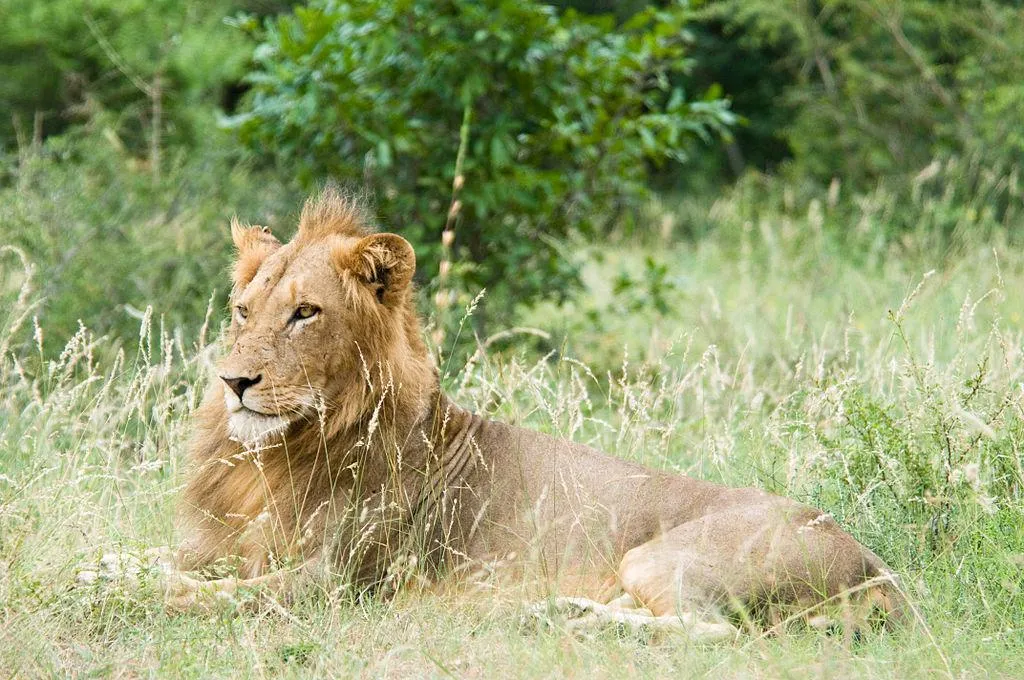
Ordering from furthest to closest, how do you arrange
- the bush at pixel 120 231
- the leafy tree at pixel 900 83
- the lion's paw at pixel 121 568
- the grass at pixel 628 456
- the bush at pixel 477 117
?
1. the leafy tree at pixel 900 83
2. the bush at pixel 120 231
3. the bush at pixel 477 117
4. the lion's paw at pixel 121 568
5. the grass at pixel 628 456

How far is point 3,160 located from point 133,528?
4.04 meters

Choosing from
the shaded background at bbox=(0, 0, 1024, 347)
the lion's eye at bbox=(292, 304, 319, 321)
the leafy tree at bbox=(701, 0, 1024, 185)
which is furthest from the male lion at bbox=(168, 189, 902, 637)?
the leafy tree at bbox=(701, 0, 1024, 185)

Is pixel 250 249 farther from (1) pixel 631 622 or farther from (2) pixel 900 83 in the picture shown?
(2) pixel 900 83

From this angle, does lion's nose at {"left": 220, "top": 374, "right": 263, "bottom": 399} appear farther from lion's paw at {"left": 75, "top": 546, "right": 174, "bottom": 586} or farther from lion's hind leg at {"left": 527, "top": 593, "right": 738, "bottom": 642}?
lion's hind leg at {"left": 527, "top": 593, "right": 738, "bottom": 642}

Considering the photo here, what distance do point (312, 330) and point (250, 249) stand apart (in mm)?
544

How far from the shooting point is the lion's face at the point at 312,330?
157 inches

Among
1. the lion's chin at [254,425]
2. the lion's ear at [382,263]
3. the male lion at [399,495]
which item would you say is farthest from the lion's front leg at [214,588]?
the lion's ear at [382,263]

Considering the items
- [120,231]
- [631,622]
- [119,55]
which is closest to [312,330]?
[631,622]

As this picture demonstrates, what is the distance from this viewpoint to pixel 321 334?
4102 mm

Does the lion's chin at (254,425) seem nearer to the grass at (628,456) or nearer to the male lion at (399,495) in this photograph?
the male lion at (399,495)

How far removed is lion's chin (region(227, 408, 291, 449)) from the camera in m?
4.02

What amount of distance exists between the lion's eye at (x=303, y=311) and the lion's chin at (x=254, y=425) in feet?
1.08

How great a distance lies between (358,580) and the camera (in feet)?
13.5

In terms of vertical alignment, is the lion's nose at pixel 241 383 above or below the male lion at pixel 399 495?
above
